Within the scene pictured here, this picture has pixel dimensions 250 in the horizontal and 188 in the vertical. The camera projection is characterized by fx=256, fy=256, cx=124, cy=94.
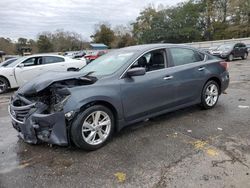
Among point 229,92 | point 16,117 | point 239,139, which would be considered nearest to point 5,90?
point 16,117

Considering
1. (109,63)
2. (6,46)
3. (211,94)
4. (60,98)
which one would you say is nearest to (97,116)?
(60,98)

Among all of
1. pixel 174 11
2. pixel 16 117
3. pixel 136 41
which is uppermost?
pixel 174 11

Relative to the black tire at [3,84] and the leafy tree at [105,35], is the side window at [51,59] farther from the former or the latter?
the leafy tree at [105,35]

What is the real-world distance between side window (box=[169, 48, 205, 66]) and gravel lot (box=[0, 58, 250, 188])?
3.94ft

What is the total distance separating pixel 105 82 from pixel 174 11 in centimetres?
5540

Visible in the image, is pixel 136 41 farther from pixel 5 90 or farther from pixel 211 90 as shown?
pixel 211 90

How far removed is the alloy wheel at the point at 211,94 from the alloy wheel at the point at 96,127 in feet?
8.70

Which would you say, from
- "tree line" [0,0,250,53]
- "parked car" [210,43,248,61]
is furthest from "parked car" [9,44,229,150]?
"tree line" [0,0,250,53]

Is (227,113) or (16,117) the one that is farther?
(227,113)

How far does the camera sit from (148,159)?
11.5 feet

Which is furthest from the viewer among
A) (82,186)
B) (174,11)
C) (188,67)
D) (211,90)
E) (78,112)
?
(174,11)

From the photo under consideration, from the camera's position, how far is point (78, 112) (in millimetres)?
3637

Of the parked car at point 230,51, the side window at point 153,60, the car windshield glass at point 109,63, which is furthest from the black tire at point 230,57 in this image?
the car windshield glass at point 109,63

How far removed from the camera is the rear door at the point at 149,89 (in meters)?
4.19
